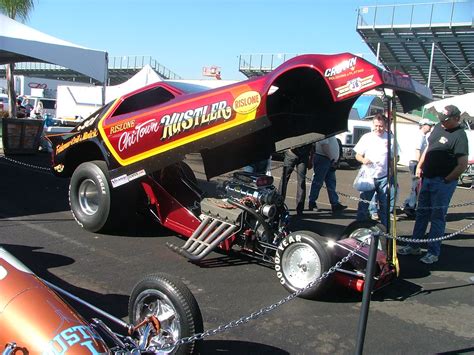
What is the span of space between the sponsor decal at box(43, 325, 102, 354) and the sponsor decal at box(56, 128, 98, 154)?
396 centimetres

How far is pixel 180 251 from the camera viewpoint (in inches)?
197

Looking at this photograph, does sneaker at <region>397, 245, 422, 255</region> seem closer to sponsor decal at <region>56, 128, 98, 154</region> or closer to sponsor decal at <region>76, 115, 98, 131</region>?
sponsor decal at <region>56, 128, 98, 154</region>

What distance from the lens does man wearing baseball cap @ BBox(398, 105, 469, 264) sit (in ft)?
18.0

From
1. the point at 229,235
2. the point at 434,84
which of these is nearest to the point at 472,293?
the point at 229,235

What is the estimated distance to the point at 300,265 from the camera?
14.4ft

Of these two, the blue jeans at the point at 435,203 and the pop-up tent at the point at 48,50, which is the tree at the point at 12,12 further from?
the blue jeans at the point at 435,203

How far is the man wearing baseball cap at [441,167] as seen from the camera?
5484mm

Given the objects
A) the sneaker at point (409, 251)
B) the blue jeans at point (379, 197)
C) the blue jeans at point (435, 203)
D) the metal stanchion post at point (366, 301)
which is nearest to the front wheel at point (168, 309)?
the metal stanchion post at point (366, 301)

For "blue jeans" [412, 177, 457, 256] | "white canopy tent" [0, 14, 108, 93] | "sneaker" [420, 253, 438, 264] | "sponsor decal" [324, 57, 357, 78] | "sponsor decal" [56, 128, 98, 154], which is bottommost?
"sneaker" [420, 253, 438, 264]

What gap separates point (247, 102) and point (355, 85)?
112cm

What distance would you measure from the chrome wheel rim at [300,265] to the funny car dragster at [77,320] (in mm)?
1753

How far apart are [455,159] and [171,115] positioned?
3332 millimetres

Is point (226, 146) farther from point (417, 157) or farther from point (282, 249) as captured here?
point (417, 157)

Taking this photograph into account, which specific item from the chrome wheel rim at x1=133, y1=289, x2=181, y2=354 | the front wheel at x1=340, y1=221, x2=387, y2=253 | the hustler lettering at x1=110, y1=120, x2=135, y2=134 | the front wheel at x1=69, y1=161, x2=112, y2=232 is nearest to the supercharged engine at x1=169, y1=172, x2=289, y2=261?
the front wheel at x1=340, y1=221, x2=387, y2=253
